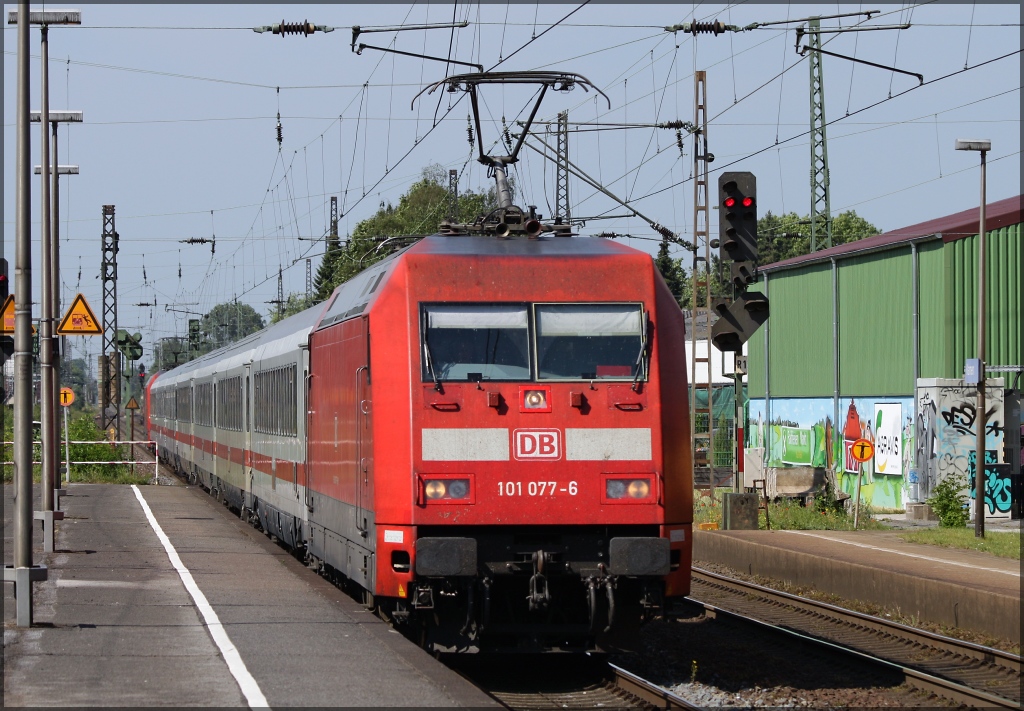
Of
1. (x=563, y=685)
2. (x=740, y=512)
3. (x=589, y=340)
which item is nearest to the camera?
(x=589, y=340)

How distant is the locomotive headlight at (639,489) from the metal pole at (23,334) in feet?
15.6

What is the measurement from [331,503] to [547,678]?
9.52 ft

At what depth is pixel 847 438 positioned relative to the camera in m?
33.4

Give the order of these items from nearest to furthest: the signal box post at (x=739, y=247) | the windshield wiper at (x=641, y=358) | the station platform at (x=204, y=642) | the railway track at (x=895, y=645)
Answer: the station platform at (x=204, y=642)
the windshield wiper at (x=641, y=358)
the railway track at (x=895, y=645)
the signal box post at (x=739, y=247)

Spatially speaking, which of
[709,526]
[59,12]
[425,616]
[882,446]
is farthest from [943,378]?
[425,616]

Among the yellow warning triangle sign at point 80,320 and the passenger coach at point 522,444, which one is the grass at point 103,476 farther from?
the passenger coach at point 522,444

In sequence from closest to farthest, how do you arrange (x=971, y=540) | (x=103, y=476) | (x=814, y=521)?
(x=971, y=540)
(x=814, y=521)
(x=103, y=476)

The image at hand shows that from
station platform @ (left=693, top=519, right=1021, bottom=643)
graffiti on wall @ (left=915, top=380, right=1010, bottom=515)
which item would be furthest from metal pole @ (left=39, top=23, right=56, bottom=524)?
graffiti on wall @ (left=915, top=380, right=1010, bottom=515)

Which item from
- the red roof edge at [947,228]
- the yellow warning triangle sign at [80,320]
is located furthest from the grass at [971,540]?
the yellow warning triangle sign at [80,320]

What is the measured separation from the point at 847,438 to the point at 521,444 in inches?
968

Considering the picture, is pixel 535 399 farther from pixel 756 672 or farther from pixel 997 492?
pixel 997 492

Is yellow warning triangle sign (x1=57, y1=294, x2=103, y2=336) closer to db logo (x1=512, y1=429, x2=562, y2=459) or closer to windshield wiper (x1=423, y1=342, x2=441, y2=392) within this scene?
windshield wiper (x1=423, y1=342, x2=441, y2=392)

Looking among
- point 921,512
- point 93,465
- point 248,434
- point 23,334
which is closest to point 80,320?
point 248,434

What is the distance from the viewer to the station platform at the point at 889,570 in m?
14.2
